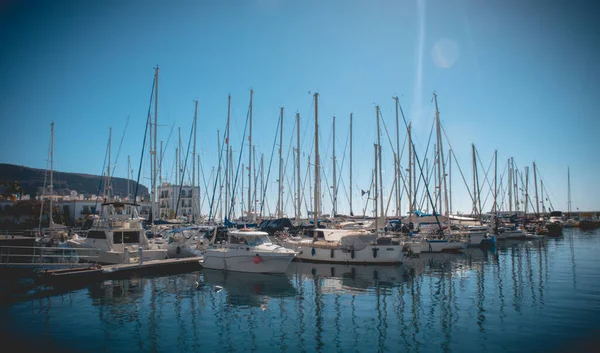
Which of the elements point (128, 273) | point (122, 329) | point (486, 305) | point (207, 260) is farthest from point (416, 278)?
point (128, 273)

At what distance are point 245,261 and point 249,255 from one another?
2.18 ft

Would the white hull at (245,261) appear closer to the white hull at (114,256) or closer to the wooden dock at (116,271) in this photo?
the wooden dock at (116,271)

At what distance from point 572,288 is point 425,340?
14.6 metres

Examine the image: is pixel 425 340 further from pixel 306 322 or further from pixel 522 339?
pixel 306 322

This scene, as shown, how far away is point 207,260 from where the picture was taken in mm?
28641

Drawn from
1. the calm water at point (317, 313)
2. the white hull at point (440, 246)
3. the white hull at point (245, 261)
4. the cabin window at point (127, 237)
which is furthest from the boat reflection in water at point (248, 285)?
the white hull at point (440, 246)

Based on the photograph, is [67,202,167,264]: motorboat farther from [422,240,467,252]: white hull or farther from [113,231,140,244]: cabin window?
[422,240,467,252]: white hull

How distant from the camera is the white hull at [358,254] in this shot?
31453mm

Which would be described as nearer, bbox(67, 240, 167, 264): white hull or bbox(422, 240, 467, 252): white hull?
bbox(67, 240, 167, 264): white hull

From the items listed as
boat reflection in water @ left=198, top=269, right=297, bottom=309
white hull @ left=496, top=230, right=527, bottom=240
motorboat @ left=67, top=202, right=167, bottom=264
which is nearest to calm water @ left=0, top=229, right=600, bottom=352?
boat reflection in water @ left=198, top=269, right=297, bottom=309

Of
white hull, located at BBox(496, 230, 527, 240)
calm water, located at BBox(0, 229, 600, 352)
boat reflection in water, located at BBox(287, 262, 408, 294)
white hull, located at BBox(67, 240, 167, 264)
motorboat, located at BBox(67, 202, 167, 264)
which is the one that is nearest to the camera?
calm water, located at BBox(0, 229, 600, 352)

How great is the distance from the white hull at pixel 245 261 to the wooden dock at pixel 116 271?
200 centimetres

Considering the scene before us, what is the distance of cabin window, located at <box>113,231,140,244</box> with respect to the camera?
2905 centimetres

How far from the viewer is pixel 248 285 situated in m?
23.3
